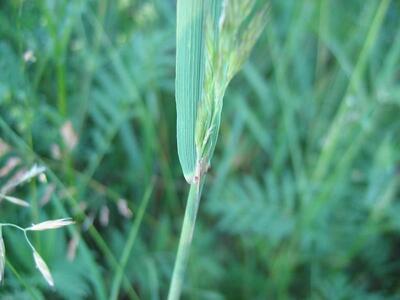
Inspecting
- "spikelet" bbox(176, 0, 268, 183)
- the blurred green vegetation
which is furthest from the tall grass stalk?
the blurred green vegetation

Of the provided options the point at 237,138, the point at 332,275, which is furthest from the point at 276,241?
the point at 237,138

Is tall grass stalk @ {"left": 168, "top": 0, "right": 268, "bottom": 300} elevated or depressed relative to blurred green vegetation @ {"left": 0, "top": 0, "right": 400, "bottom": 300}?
elevated

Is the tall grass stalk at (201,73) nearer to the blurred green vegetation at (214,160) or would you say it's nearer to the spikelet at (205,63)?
the spikelet at (205,63)

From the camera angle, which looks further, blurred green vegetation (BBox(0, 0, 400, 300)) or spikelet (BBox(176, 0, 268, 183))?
blurred green vegetation (BBox(0, 0, 400, 300))

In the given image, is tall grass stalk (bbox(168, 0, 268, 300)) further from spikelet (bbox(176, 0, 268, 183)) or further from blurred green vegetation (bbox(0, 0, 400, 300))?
blurred green vegetation (bbox(0, 0, 400, 300))

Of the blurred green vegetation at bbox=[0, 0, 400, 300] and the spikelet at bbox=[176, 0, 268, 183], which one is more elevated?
the spikelet at bbox=[176, 0, 268, 183]

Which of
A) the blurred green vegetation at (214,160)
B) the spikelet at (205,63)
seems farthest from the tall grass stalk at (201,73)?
the blurred green vegetation at (214,160)

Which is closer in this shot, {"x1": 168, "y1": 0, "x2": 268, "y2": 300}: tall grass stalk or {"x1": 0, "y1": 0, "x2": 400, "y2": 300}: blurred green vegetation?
{"x1": 168, "y1": 0, "x2": 268, "y2": 300}: tall grass stalk

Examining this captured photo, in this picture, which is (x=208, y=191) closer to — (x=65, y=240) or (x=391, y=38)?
(x=65, y=240)

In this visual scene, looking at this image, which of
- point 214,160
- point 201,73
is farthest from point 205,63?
point 214,160
